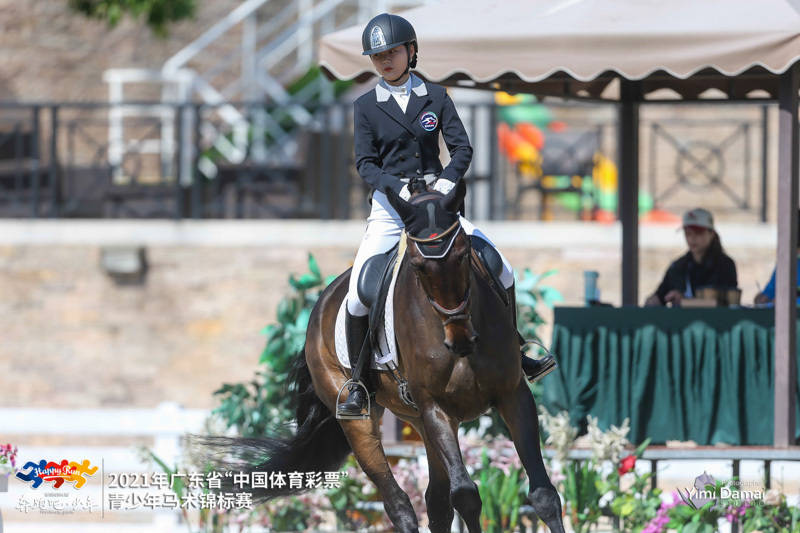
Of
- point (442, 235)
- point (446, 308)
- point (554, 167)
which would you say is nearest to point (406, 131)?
point (442, 235)

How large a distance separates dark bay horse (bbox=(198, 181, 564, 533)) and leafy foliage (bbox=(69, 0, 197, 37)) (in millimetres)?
9720

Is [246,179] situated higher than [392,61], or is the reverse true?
[392,61]

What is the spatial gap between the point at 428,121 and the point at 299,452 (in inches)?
84.8

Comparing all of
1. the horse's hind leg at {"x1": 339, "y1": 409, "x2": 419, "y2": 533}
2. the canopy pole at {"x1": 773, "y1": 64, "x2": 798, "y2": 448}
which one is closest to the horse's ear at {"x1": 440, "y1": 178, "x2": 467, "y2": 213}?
the horse's hind leg at {"x1": 339, "y1": 409, "x2": 419, "y2": 533}

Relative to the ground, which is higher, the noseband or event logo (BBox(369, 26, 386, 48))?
event logo (BBox(369, 26, 386, 48))

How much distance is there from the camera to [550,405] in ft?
31.9

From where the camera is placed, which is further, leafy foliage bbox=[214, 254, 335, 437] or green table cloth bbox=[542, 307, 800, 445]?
leafy foliage bbox=[214, 254, 335, 437]

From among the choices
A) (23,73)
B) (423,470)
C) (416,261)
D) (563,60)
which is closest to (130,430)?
(423,470)

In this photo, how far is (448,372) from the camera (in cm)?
667

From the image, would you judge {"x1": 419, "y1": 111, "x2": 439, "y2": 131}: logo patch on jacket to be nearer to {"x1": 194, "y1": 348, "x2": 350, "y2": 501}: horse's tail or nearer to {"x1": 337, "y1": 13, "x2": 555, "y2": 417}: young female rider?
{"x1": 337, "y1": 13, "x2": 555, "y2": 417}: young female rider

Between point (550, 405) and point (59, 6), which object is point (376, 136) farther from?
point (59, 6)

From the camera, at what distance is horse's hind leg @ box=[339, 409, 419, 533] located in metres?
7.48

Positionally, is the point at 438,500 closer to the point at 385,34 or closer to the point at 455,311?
the point at 455,311

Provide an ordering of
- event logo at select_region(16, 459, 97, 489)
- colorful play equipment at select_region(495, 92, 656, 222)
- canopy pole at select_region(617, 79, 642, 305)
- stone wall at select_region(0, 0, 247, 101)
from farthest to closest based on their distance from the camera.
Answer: stone wall at select_region(0, 0, 247, 101)
colorful play equipment at select_region(495, 92, 656, 222)
canopy pole at select_region(617, 79, 642, 305)
event logo at select_region(16, 459, 97, 489)
